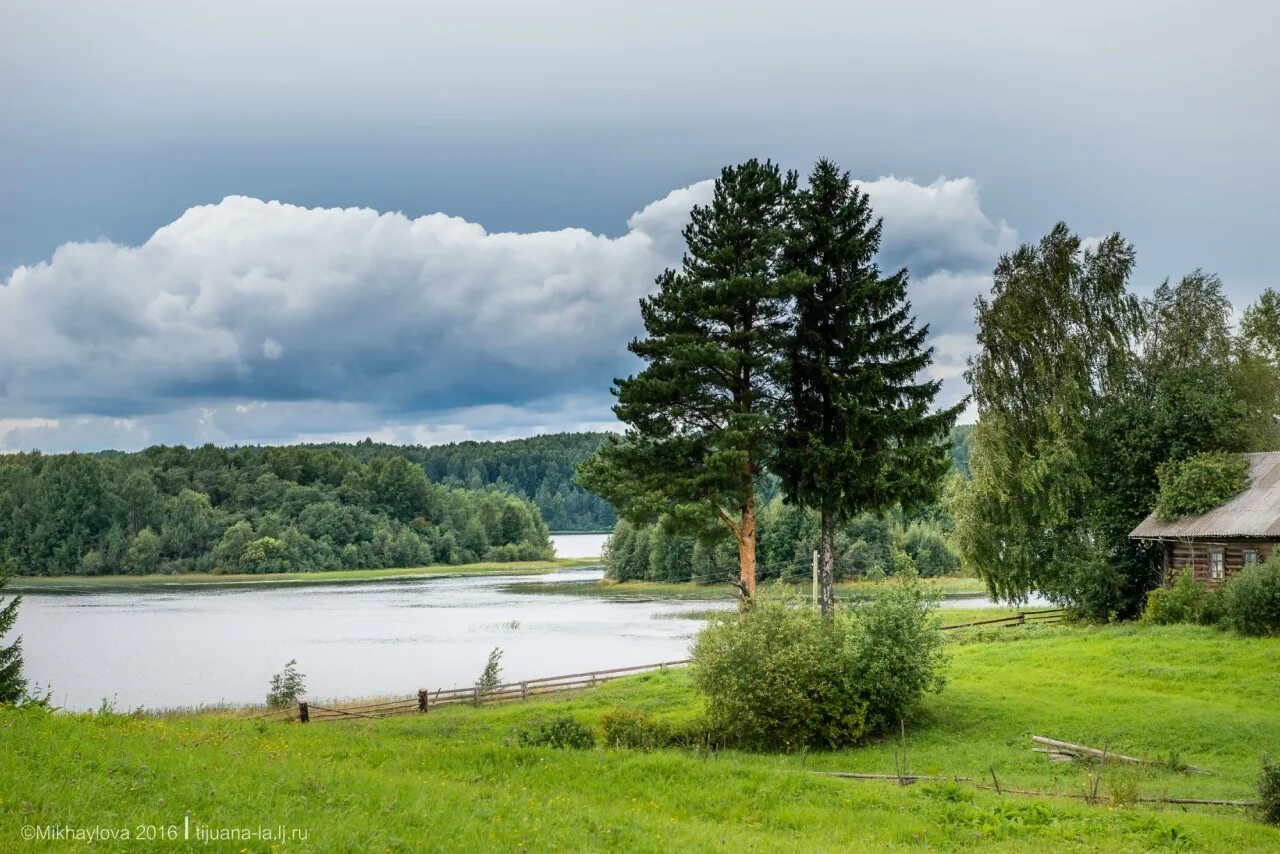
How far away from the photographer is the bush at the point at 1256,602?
2786cm

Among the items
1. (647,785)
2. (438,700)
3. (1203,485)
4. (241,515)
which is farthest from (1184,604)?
(241,515)

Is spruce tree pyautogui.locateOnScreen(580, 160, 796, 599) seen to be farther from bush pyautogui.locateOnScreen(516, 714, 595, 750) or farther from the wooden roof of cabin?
the wooden roof of cabin

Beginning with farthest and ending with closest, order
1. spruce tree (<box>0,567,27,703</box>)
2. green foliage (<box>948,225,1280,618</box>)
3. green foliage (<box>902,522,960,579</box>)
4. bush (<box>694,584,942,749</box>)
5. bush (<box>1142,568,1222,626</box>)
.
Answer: green foliage (<box>902,522,960,579</box>), green foliage (<box>948,225,1280,618</box>), bush (<box>1142,568,1222,626</box>), spruce tree (<box>0,567,27,703</box>), bush (<box>694,584,942,749</box>)

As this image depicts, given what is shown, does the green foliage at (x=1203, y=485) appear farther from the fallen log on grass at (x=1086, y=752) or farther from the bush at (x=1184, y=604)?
the fallen log on grass at (x=1086, y=752)

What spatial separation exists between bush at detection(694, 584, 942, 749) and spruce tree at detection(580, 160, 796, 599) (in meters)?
4.10

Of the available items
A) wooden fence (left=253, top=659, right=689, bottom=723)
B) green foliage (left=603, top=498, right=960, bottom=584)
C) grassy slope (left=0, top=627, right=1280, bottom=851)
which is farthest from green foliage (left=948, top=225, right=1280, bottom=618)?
green foliage (left=603, top=498, right=960, bottom=584)

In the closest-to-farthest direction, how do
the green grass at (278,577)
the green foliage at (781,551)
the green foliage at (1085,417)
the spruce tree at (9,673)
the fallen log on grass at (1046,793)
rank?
the fallen log on grass at (1046,793) → the spruce tree at (9,673) → the green foliage at (1085,417) → the green foliage at (781,551) → the green grass at (278,577)

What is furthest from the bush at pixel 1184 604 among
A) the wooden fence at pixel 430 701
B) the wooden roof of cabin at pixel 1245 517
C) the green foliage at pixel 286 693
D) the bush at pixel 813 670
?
the green foliage at pixel 286 693

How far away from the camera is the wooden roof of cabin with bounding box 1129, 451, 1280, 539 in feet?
106

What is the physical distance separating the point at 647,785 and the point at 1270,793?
8878 millimetres

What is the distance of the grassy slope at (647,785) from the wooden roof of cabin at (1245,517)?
10616 mm

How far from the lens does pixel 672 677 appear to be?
31109 mm

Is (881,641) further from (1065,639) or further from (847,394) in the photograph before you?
(1065,639)

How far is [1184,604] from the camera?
32312 mm
